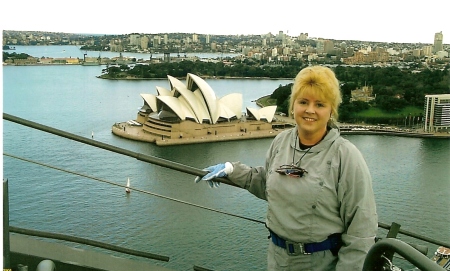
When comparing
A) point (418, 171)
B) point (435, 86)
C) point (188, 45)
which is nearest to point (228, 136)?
point (418, 171)

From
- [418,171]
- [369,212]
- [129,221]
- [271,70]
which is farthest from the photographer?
[271,70]

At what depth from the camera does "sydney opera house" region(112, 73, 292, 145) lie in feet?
31.2

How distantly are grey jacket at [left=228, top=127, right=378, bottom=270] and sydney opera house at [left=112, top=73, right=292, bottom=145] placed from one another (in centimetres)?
854

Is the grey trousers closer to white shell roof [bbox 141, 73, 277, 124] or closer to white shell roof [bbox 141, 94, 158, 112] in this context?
white shell roof [bbox 141, 73, 277, 124]

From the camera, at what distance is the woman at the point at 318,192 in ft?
1.59

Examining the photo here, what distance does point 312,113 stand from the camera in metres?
0.52

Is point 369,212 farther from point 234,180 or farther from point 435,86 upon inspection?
point 435,86

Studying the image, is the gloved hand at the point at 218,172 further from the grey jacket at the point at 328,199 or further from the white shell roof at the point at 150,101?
the white shell roof at the point at 150,101

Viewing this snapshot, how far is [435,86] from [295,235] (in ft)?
45.7

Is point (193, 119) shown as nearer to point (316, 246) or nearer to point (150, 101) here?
point (150, 101)

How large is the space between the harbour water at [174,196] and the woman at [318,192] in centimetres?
324

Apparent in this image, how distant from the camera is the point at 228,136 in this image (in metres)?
9.73

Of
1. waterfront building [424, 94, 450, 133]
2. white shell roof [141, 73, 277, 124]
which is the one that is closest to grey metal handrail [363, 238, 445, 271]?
white shell roof [141, 73, 277, 124]

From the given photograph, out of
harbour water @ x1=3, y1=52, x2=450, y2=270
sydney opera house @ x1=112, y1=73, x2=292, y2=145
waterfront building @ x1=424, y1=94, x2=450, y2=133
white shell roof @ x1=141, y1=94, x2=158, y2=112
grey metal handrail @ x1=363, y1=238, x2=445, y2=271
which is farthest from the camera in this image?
waterfront building @ x1=424, y1=94, x2=450, y2=133
